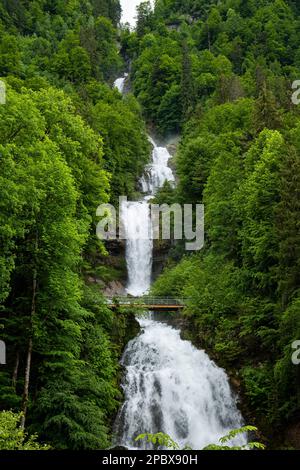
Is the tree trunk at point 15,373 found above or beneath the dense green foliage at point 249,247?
beneath

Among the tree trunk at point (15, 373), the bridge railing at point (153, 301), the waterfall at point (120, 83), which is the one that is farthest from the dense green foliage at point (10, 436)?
the waterfall at point (120, 83)

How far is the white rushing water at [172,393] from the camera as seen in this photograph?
21953 millimetres

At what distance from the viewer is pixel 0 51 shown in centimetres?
5500

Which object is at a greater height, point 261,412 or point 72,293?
point 72,293

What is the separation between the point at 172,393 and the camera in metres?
23.6

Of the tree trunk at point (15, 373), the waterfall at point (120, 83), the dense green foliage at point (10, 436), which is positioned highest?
the waterfall at point (120, 83)

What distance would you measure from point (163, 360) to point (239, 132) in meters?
23.0

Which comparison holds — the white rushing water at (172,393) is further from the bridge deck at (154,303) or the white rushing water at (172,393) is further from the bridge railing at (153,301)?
the bridge railing at (153,301)

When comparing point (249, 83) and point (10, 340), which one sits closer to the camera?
point (10, 340)

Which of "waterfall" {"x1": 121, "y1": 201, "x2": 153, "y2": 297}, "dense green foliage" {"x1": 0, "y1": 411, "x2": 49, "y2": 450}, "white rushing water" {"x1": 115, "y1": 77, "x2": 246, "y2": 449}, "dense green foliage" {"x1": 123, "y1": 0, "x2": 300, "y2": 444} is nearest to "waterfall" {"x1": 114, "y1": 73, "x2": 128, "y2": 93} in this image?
"dense green foliage" {"x1": 123, "y1": 0, "x2": 300, "y2": 444}

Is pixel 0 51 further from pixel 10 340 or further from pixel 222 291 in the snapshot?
pixel 10 340
